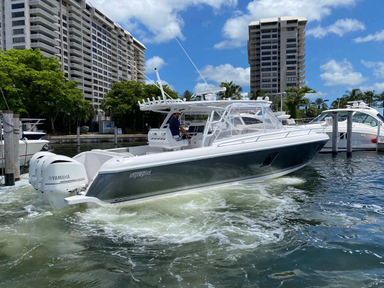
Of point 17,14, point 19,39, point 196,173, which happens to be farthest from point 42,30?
point 196,173

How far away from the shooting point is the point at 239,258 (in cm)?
404

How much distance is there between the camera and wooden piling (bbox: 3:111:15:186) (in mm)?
8766

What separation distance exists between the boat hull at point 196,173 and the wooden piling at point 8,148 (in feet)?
14.0

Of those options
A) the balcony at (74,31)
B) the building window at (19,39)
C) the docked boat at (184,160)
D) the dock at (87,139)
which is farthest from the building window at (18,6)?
the docked boat at (184,160)

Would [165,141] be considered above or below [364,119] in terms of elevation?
below

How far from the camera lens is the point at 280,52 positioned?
304ft

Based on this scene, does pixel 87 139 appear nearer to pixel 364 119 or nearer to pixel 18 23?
pixel 364 119

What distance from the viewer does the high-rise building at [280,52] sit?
3617 inches

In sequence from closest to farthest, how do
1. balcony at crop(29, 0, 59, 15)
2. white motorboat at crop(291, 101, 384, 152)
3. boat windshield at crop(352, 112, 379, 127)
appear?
white motorboat at crop(291, 101, 384, 152) < boat windshield at crop(352, 112, 379, 127) < balcony at crop(29, 0, 59, 15)

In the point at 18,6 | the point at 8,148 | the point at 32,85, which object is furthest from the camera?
the point at 18,6

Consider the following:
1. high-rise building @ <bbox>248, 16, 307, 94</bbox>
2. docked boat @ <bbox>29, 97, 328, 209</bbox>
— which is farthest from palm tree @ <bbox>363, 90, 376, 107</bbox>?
docked boat @ <bbox>29, 97, 328, 209</bbox>

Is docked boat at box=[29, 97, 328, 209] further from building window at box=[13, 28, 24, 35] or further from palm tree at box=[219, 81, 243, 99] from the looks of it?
building window at box=[13, 28, 24, 35]

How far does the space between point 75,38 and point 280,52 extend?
2338 inches

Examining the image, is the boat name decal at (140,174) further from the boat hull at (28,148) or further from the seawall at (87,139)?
the seawall at (87,139)
